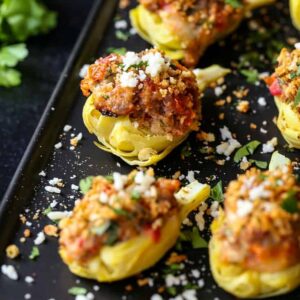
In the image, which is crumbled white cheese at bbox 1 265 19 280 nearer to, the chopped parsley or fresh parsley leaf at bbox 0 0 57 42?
the chopped parsley

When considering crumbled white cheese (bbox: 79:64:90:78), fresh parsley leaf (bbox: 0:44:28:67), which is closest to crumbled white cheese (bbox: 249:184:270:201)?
crumbled white cheese (bbox: 79:64:90:78)

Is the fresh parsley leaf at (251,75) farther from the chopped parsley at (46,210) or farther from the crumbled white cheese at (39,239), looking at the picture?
the crumbled white cheese at (39,239)

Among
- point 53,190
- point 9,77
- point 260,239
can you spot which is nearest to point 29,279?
point 53,190

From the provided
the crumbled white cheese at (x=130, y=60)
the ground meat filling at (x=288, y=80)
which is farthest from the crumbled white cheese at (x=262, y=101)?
the crumbled white cheese at (x=130, y=60)

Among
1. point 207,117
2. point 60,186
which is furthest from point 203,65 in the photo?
point 60,186

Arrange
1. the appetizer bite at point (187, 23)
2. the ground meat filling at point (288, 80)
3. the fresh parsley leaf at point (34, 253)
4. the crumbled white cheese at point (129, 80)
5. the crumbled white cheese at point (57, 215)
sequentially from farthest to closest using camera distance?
the appetizer bite at point (187, 23), the ground meat filling at point (288, 80), the crumbled white cheese at point (129, 80), the crumbled white cheese at point (57, 215), the fresh parsley leaf at point (34, 253)

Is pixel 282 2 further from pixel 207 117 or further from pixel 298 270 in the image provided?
pixel 298 270
